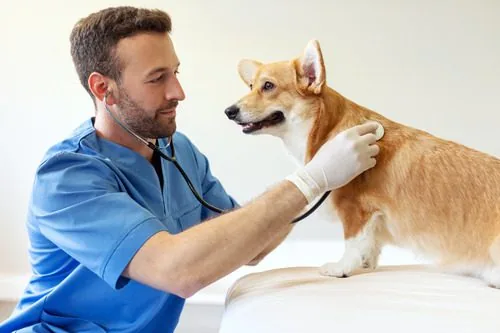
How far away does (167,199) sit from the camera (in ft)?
4.61

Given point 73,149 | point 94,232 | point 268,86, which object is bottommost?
point 94,232

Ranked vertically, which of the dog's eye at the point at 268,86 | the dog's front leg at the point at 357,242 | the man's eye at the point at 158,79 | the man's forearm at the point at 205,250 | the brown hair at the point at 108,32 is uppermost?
the brown hair at the point at 108,32

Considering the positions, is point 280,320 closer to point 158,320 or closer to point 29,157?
point 158,320

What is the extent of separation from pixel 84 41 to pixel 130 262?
559 millimetres

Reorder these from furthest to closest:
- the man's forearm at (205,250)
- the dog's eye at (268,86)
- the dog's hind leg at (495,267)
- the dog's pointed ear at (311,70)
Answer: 1. the dog's eye at (268,86)
2. the dog's pointed ear at (311,70)
3. the dog's hind leg at (495,267)
4. the man's forearm at (205,250)

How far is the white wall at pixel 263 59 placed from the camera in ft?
7.04

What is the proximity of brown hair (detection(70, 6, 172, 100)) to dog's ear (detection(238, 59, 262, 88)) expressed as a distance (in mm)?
227

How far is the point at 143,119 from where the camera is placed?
1.33 meters

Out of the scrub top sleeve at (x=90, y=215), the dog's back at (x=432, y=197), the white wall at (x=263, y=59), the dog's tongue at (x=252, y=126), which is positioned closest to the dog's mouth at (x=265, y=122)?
the dog's tongue at (x=252, y=126)

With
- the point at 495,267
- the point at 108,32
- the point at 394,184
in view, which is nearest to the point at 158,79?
the point at 108,32

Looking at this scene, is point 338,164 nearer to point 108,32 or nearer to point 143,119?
point 143,119

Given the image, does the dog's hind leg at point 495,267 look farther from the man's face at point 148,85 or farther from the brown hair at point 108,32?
the brown hair at point 108,32

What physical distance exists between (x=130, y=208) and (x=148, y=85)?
1.08ft

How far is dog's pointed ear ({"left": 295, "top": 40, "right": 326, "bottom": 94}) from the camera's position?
4.09ft
